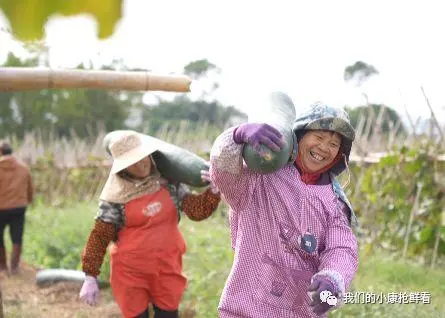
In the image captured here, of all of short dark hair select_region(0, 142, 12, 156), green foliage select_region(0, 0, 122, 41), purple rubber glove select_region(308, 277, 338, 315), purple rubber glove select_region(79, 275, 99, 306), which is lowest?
short dark hair select_region(0, 142, 12, 156)

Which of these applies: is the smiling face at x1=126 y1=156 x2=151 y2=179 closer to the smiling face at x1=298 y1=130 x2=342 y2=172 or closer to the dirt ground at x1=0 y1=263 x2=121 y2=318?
the smiling face at x1=298 y1=130 x2=342 y2=172

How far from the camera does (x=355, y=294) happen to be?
4113 mm

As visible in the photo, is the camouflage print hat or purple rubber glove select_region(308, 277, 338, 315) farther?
the camouflage print hat

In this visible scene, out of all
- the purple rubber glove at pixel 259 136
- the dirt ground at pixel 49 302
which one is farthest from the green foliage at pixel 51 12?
the dirt ground at pixel 49 302

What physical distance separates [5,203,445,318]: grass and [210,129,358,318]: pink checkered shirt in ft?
6.26

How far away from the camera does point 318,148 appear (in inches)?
89.5

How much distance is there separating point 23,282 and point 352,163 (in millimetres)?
3824

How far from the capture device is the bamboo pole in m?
2.67

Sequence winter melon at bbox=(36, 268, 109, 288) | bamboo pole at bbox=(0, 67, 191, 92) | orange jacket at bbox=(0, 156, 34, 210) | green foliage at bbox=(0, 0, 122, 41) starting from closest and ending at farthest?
green foliage at bbox=(0, 0, 122, 41)
bamboo pole at bbox=(0, 67, 191, 92)
winter melon at bbox=(36, 268, 109, 288)
orange jacket at bbox=(0, 156, 34, 210)

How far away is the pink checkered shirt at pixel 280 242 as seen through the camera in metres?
2.27

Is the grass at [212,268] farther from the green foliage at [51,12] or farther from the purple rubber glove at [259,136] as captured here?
the green foliage at [51,12]

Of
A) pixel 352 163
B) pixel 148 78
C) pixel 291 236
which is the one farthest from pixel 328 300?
pixel 352 163

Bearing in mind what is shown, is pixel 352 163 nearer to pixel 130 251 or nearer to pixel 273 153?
pixel 130 251

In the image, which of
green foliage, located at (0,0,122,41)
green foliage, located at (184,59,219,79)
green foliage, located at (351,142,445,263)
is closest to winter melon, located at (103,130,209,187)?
green foliage, located at (184,59,219,79)
